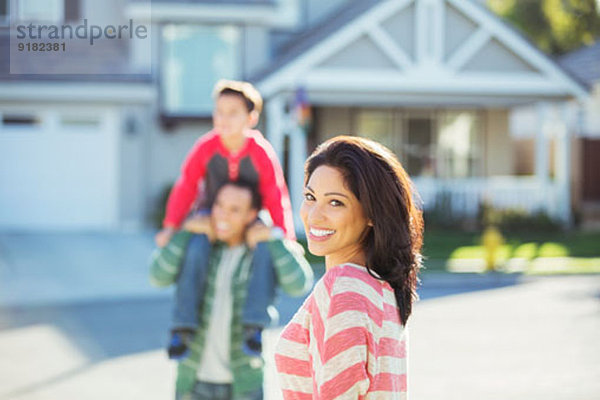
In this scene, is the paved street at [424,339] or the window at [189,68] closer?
the paved street at [424,339]

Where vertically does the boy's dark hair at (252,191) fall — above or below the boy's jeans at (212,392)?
above

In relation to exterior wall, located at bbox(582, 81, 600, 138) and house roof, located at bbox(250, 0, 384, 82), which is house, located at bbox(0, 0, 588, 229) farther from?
exterior wall, located at bbox(582, 81, 600, 138)

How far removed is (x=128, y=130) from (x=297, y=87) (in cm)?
369

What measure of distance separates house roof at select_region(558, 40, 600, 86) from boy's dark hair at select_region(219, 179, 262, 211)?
930 inches

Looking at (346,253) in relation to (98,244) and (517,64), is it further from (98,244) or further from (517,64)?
(517,64)

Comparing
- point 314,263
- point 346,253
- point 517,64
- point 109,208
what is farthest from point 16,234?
point 346,253

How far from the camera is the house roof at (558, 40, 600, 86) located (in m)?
28.1

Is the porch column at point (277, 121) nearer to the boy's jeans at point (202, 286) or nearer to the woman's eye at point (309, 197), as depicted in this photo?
the boy's jeans at point (202, 286)

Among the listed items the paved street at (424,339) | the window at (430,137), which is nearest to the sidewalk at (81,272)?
the paved street at (424,339)

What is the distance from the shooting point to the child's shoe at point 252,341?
453 cm

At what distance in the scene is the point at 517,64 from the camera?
20.8m

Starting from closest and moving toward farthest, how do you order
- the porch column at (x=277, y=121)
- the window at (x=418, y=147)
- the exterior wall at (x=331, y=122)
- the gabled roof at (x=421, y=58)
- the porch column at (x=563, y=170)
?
the gabled roof at (x=421, y=58)
the porch column at (x=277, y=121)
the porch column at (x=563, y=170)
the exterior wall at (x=331, y=122)
the window at (x=418, y=147)

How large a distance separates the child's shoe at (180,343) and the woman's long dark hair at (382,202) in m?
2.24

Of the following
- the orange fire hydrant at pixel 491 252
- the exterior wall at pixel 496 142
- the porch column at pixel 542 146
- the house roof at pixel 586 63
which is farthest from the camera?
the house roof at pixel 586 63
